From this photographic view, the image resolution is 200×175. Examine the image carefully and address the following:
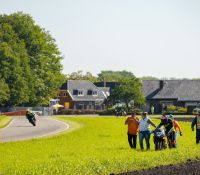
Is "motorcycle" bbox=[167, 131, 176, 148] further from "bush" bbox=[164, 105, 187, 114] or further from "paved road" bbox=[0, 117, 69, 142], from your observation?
"bush" bbox=[164, 105, 187, 114]

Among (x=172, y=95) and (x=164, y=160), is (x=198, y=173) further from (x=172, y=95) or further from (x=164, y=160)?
(x=172, y=95)

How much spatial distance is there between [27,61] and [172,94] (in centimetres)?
3835

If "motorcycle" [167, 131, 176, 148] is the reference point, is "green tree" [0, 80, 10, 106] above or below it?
above

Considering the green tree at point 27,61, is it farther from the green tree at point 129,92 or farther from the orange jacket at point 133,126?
the orange jacket at point 133,126

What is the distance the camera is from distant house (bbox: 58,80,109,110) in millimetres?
137875

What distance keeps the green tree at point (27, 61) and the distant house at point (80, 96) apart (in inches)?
1309

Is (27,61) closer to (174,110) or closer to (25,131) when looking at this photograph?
(174,110)

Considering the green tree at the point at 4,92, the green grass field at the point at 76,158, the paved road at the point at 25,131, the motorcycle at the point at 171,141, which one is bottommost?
the green grass field at the point at 76,158

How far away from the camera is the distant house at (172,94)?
120 metres

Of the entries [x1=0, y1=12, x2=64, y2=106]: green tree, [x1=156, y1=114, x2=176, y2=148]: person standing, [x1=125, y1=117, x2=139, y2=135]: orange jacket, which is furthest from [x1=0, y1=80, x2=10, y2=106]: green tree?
[x1=156, y1=114, x2=176, y2=148]: person standing

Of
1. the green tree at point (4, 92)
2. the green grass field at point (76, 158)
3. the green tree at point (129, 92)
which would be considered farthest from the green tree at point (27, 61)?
the green grass field at point (76, 158)

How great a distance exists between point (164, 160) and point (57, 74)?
260 ft

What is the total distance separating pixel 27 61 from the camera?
93.8m

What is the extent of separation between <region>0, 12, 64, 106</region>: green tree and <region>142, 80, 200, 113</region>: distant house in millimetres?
25775
